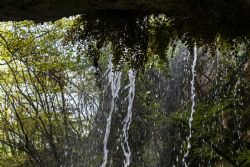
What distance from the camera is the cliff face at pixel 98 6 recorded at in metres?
1.52

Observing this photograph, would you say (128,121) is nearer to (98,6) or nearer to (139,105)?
(139,105)

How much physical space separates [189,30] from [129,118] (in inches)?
285

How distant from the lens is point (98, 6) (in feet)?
5.21

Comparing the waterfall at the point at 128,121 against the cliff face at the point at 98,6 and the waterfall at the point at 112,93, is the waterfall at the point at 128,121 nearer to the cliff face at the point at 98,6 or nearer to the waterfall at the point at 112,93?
Answer: the waterfall at the point at 112,93

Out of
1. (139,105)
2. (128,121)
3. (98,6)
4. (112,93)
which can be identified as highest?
(98,6)

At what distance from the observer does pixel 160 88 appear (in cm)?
927

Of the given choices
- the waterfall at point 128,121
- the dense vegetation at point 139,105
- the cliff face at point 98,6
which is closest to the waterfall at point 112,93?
the dense vegetation at point 139,105

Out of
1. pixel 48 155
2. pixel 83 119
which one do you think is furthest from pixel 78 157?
pixel 83 119

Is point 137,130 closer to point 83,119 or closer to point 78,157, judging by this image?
point 78,157

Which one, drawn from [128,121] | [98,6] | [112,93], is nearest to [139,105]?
[128,121]

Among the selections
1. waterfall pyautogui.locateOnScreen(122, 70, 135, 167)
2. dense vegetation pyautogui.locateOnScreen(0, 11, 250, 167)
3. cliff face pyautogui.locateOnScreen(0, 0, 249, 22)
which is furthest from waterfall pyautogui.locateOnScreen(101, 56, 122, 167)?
cliff face pyautogui.locateOnScreen(0, 0, 249, 22)

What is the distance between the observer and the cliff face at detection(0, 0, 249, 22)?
4.99ft

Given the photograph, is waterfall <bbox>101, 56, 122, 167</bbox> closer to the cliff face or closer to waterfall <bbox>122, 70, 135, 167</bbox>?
waterfall <bbox>122, 70, 135, 167</bbox>

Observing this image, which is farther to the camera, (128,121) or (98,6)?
(128,121)
